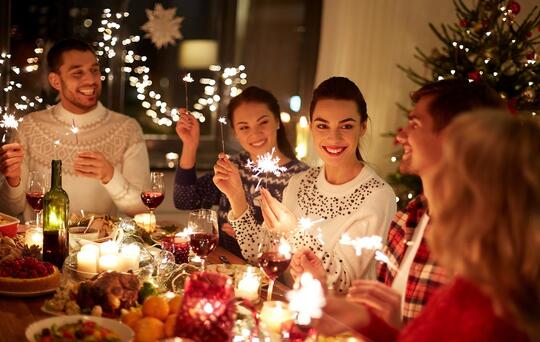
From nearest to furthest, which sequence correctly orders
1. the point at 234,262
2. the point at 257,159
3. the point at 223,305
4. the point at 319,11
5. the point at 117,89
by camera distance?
the point at 223,305 < the point at 234,262 < the point at 257,159 < the point at 117,89 < the point at 319,11

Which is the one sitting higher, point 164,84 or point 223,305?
point 164,84

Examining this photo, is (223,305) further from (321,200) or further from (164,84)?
(164,84)

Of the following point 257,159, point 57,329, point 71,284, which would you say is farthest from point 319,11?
point 57,329

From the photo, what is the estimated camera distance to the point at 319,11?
5.10m

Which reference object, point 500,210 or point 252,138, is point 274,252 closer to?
point 500,210

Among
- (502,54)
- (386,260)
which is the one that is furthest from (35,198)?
(502,54)

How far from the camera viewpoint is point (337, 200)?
255cm

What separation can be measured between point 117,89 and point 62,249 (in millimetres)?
2727

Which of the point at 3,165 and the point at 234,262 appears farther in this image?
the point at 3,165

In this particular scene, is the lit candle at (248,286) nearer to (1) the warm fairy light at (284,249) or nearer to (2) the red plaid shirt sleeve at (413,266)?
(1) the warm fairy light at (284,249)

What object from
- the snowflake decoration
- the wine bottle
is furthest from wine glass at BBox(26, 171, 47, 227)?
the snowflake decoration

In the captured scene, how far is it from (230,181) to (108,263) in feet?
2.52

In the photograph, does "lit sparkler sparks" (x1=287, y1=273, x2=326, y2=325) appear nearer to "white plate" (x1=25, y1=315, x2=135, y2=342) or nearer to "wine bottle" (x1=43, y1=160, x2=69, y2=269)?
"white plate" (x1=25, y1=315, x2=135, y2=342)

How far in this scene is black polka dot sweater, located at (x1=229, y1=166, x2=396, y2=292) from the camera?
2.36 m
